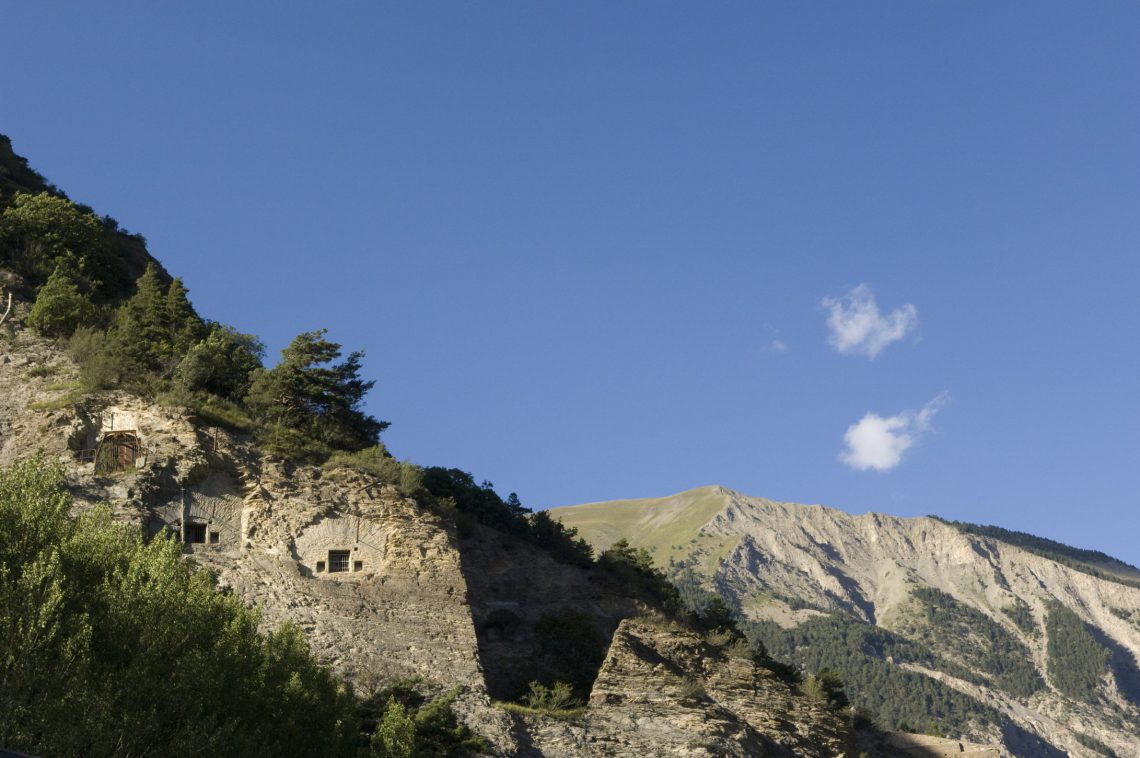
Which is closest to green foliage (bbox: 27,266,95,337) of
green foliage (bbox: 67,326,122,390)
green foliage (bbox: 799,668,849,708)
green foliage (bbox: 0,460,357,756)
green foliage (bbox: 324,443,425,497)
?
green foliage (bbox: 67,326,122,390)

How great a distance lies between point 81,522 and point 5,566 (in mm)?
2920

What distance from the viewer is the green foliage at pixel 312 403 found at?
39812 millimetres

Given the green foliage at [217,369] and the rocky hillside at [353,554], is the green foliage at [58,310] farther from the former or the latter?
the green foliage at [217,369]

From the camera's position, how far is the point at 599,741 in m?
30.5

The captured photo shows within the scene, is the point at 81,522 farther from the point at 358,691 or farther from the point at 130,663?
the point at 358,691

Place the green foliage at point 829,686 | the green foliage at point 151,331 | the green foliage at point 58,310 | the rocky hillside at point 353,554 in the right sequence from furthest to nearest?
Answer: the green foliage at point 829,686 < the green foliage at point 58,310 < the green foliage at point 151,331 < the rocky hillside at point 353,554

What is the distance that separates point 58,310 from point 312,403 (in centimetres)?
913

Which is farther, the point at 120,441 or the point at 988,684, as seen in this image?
the point at 988,684

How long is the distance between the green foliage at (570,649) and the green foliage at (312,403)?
365 inches

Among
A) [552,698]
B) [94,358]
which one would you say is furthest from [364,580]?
[94,358]

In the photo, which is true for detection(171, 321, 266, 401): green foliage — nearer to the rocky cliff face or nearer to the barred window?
the rocky cliff face

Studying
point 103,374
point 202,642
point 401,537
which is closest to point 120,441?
point 103,374

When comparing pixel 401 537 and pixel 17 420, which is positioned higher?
pixel 17 420

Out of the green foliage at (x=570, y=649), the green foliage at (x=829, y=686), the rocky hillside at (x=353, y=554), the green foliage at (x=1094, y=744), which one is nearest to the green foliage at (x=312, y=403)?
the rocky hillside at (x=353, y=554)
